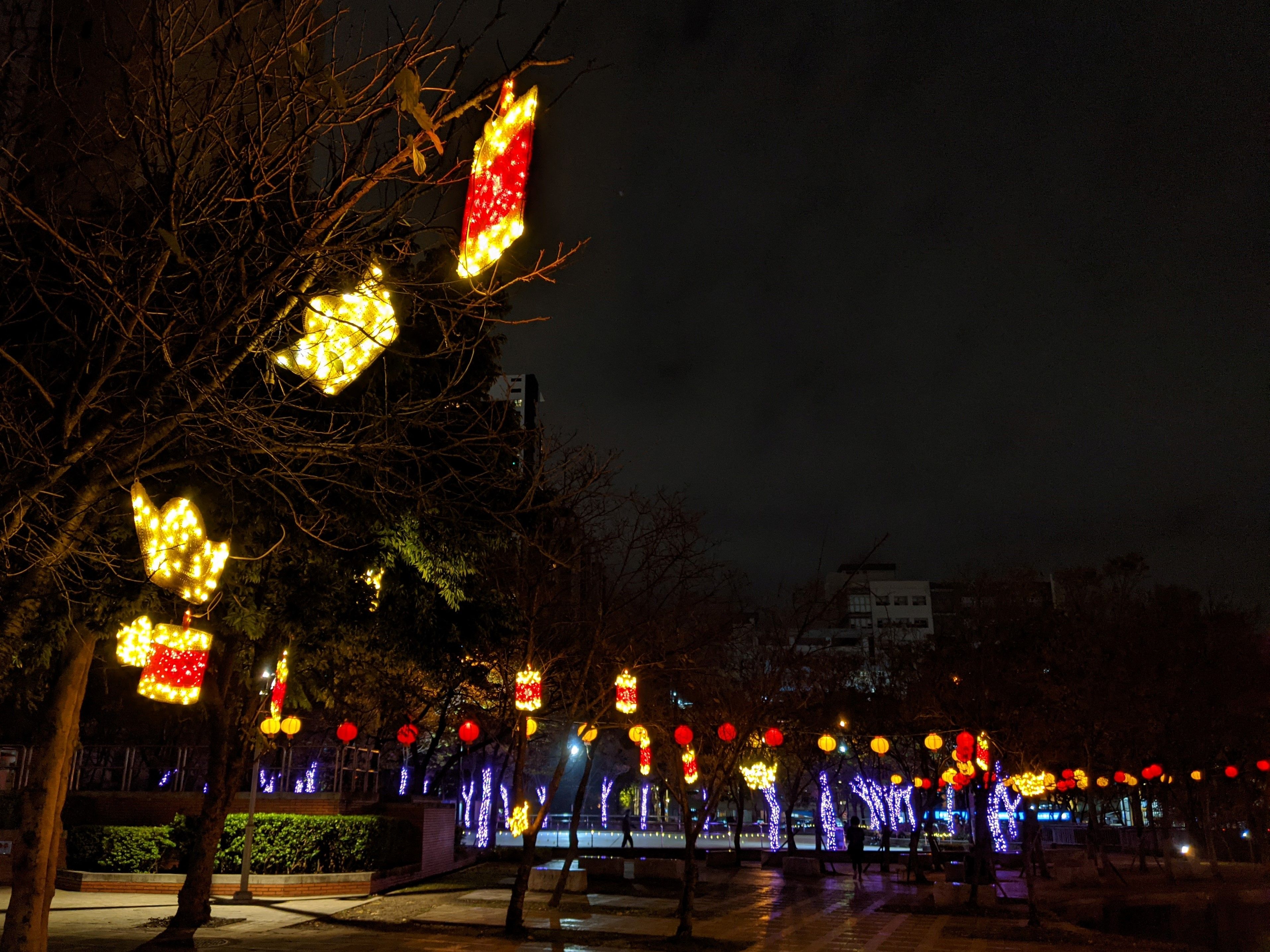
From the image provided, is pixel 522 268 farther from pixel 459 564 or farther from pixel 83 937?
pixel 83 937

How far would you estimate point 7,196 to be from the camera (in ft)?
15.7

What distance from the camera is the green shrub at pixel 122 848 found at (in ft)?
58.8

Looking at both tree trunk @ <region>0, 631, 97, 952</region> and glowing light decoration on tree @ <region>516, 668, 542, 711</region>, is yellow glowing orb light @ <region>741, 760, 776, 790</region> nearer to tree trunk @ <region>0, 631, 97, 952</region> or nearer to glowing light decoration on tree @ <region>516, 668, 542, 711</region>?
glowing light decoration on tree @ <region>516, 668, 542, 711</region>

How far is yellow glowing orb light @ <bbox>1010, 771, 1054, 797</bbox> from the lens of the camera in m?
20.5

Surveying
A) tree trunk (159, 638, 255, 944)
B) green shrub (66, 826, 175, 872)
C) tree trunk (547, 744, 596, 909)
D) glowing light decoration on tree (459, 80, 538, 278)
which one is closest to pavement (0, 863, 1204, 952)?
tree trunk (547, 744, 596, 909)

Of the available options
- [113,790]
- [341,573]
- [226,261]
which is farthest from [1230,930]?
[113,790]

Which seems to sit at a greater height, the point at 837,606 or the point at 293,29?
the point at 293,29

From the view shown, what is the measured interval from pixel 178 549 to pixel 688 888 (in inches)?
378

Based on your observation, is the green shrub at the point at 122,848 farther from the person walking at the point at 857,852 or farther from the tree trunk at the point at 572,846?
the person walking at the point at 857,852

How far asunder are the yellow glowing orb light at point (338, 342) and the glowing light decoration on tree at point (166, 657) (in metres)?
4.77

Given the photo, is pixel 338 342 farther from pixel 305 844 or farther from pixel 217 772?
pixel 305 844

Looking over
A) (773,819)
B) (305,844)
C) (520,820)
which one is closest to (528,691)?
(520,820)

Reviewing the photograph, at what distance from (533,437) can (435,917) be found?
33.6 ft

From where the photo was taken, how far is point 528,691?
1443cm
